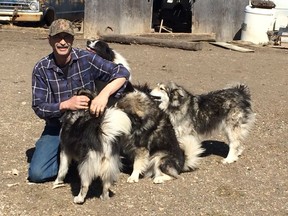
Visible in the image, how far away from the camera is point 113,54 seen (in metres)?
6.79

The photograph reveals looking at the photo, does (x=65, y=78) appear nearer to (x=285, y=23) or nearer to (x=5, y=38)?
(x=5, y=38)

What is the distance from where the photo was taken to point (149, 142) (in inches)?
203

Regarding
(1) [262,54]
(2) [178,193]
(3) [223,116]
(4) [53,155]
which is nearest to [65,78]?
(4) [53,155]

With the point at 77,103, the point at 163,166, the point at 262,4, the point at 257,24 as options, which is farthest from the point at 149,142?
the point at 262,4

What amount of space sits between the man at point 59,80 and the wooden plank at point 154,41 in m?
9.20

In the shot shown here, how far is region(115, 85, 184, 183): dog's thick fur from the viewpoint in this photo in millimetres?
5059

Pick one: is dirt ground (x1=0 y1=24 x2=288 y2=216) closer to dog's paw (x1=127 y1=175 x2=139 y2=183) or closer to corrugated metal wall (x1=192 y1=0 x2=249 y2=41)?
dog's paw (x1=127 y1=175 x2=139 y2=183)

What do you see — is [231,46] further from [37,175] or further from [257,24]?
[37,175]

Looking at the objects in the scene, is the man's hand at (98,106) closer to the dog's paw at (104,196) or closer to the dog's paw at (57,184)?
the dog's paw at (104,196)

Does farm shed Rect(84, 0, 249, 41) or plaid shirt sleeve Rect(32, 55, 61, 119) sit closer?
plaid shirt sleeve Rect(32, 55, 61, 119)

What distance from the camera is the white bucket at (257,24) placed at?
15.8 m

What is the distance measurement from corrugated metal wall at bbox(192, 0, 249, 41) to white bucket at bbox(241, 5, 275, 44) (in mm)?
537

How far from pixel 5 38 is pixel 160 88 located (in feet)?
33.0

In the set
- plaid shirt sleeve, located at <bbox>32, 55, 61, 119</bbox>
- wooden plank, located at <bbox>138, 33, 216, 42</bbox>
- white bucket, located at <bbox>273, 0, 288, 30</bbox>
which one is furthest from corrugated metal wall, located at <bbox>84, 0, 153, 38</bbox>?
plaid shirt sleeve, located at <bbox>32, 55, 61, 119</bbox>
